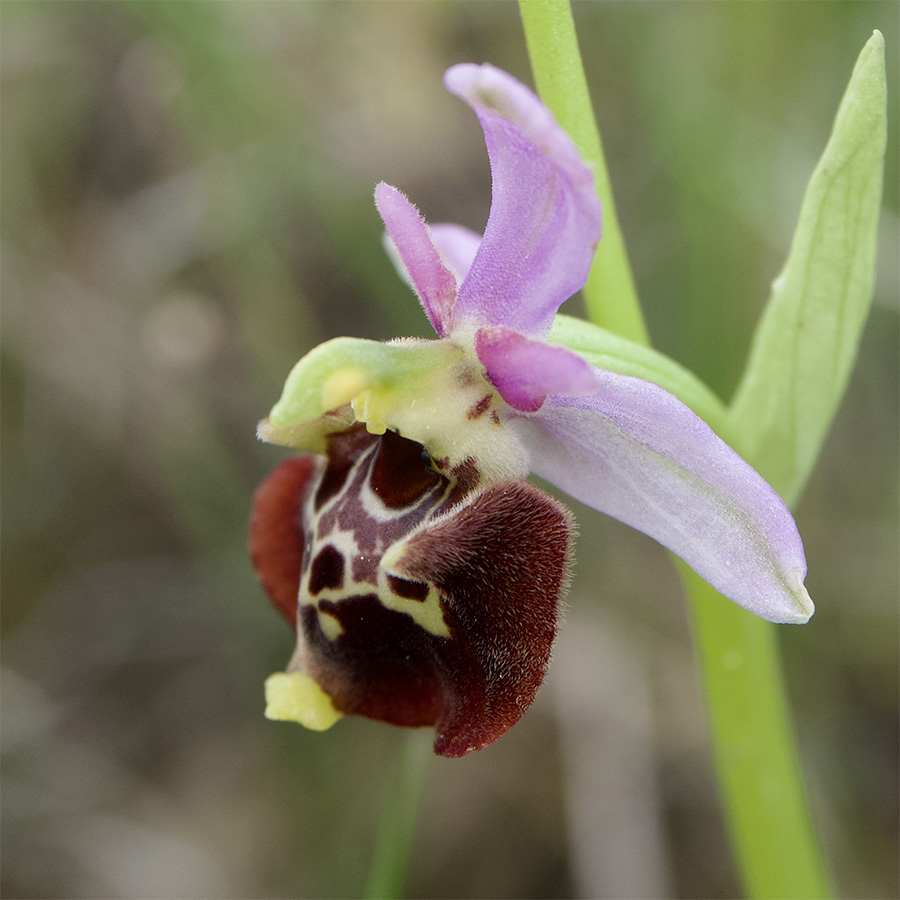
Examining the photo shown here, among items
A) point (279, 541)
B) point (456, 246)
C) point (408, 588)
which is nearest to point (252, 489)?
point (456, 246)

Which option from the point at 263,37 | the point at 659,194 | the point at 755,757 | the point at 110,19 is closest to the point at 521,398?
the point at 755,757

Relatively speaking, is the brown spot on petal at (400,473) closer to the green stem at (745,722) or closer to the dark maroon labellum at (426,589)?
the dark maroon labellum at (426,589)

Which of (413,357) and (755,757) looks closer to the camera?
(413,357)

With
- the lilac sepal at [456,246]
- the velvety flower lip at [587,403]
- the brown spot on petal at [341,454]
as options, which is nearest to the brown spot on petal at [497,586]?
the velvety flower lip at [587,403]

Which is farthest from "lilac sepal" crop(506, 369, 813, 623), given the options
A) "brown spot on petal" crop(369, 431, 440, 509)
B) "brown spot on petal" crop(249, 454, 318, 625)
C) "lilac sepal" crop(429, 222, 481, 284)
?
"lilac sepal" crop(429, 222, 481, 284)

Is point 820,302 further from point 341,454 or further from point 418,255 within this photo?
point 341,454

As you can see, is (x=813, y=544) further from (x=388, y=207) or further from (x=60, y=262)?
(x=60, y=262)
